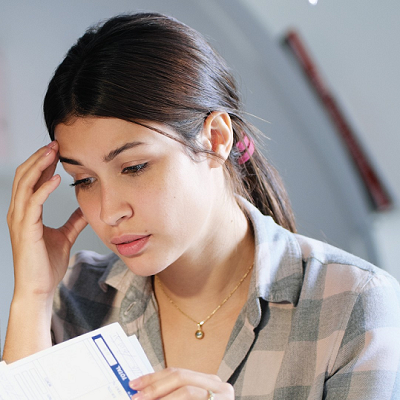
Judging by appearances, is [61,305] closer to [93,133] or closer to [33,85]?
[93,133]

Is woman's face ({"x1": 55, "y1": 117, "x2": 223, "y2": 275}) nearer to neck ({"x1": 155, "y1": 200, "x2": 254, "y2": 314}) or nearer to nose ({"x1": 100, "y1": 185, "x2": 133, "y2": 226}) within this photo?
nose ({"x1": 100, "y1": 185, "x2": 133, "y2": 226})

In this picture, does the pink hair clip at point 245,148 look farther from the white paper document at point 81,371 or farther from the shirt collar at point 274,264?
the white paper document at point 81,371

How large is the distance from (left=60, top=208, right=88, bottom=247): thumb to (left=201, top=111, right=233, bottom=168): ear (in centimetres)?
43

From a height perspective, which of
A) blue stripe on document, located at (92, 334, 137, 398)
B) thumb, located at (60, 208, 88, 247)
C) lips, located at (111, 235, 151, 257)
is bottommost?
blue stripe on document, located at (92, 334, 137, 398)

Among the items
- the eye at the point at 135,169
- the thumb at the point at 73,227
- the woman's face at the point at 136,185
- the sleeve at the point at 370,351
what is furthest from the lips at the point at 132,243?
the sleeve at the point at 370,351

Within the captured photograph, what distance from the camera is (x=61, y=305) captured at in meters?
1.48

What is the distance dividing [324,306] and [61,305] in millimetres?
670

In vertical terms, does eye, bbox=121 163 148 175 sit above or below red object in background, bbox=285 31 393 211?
above

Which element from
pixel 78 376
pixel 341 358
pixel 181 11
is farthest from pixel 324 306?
pixel 181 11

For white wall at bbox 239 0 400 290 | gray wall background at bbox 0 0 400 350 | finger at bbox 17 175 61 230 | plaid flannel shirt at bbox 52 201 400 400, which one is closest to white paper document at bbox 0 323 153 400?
plaid flannel shirt at bbox 52 201 400 400

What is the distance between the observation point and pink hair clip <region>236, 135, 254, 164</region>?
1393 millimetres

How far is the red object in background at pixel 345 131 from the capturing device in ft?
5.69

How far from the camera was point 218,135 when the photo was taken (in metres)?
1.29

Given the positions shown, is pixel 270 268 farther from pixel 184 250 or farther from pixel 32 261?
pixel 32 261
